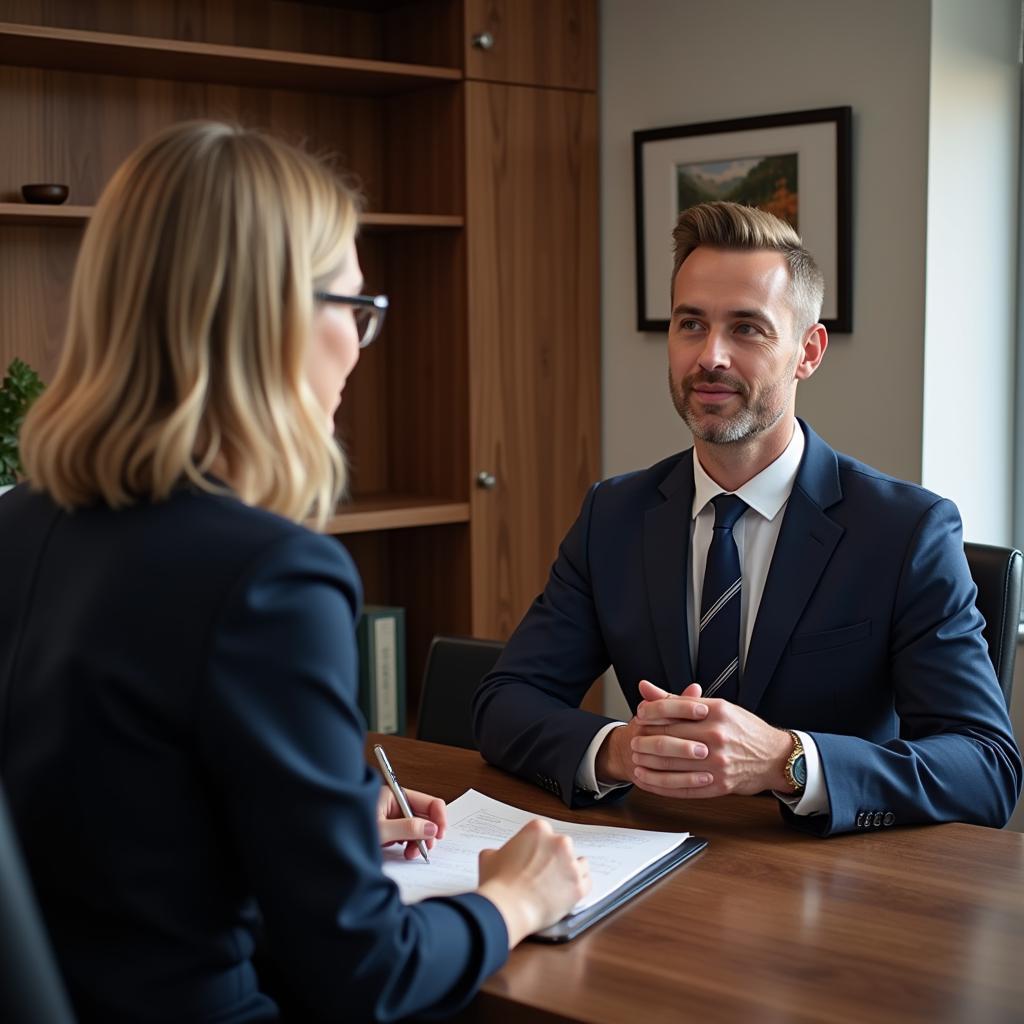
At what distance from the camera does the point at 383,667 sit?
151 inches

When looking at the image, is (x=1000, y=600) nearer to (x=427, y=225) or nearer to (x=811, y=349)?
(x=811, y=349)

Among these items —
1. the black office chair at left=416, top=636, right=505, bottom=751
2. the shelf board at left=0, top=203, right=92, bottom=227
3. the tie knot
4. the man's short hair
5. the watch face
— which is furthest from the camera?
the shelf board at left=0, top=203, right=92, bottom=227

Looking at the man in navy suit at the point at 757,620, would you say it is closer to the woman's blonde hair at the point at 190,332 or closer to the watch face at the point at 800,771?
the watch face at the point at 800,771

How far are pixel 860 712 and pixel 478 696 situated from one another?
0.56m

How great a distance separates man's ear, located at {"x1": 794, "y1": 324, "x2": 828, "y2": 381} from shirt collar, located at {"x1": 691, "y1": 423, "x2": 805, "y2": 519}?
0.52 ft

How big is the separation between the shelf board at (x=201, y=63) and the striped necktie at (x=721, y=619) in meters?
1.94

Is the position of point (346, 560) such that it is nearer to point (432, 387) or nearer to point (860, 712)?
point (860, 712)

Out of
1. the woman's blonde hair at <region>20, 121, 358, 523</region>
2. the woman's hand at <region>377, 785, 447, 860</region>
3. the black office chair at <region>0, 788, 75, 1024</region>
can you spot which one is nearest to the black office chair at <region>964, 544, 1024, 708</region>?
the woman's hand at <region>377, 785, 447, 860</region>

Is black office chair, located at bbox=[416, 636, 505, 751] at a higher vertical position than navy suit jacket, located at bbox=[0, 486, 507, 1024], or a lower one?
lower

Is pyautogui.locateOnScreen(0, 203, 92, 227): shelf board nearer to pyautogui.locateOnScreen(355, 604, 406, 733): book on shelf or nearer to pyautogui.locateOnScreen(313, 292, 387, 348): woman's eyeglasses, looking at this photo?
pyautogui.locateOnScreen(355, 604, 406, 733): book on shelf

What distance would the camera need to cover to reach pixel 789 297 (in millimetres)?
2240

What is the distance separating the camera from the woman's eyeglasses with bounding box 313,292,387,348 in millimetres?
1230

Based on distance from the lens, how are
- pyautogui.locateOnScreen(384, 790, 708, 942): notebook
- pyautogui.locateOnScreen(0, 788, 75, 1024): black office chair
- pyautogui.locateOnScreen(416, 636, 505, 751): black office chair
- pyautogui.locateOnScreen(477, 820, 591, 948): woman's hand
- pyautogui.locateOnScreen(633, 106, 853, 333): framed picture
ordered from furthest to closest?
1. pyautogui.locateOnScreen(633, 106, 853, 333): framed picture
2. pyautogui.locateOnScreen(416, 636, 505, 751): black office chair
3. pyautogui.locateOnScreen(384, 790, 708, 942): notebook
4. pyautogui.locateOnScreen(477, 820, 591, 948): woman's hand
5. pyautogui.locateOnScreen(0, 788, 75, 1024): black office chair

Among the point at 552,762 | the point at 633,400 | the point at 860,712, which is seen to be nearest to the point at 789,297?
the point at 860,712
